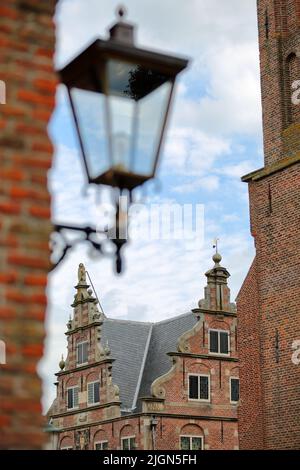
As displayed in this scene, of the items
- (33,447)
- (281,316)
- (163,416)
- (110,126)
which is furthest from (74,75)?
(163,416)

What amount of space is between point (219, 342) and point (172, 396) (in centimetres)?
293

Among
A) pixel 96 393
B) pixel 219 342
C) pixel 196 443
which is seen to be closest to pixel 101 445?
pixel 96 393

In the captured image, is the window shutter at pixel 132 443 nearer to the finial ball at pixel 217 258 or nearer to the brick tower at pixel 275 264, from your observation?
the finial ball at pixel 217 258

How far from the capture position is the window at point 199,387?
99.7 ft

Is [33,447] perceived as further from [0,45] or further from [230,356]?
[230,356]

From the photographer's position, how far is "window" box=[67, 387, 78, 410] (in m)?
33.4

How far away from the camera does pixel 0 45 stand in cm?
340

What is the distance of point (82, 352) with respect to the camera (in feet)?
110

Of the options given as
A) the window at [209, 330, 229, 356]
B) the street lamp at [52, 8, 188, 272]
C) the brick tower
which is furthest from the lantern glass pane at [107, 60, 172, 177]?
the window at [209, 330, 229, 356]

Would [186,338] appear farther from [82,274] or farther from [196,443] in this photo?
[82,274]

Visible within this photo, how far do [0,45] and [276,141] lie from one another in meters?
15.2
